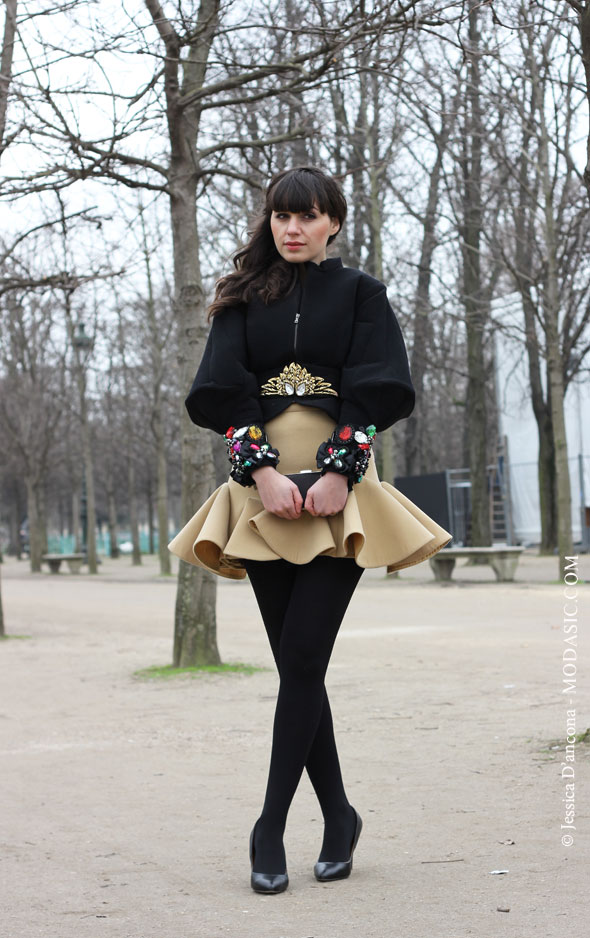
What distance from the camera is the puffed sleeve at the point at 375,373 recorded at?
3457 millimetres

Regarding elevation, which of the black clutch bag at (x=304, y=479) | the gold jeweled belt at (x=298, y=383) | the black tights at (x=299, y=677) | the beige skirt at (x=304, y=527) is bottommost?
the black tights at (x=299, y=677)

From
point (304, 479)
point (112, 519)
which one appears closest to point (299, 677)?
point (304, 479)

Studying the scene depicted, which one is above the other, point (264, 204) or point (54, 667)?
point (264, 204)

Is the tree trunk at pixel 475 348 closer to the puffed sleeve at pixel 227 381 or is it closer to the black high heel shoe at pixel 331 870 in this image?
the puffed sleeve at pixel 227 381

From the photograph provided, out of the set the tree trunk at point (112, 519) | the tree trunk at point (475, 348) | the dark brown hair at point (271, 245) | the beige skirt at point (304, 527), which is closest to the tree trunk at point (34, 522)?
the tree trunk at point (112, 519)

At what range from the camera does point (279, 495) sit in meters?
3.34

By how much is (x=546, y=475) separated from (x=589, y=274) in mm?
7105

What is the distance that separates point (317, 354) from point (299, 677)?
0.96 meters

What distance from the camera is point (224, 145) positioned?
9.73m

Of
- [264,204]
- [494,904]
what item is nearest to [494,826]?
[494,904]

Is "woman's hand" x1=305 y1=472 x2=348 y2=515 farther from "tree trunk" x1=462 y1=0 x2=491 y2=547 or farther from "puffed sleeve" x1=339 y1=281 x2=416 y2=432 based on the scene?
"tree trunk" x1=462 y1=0 x2=491 y2=547

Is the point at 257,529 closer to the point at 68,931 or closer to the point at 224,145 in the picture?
the point at 68,931

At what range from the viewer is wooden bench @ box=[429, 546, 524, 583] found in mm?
19672

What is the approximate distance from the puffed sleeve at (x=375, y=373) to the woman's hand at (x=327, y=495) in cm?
19
